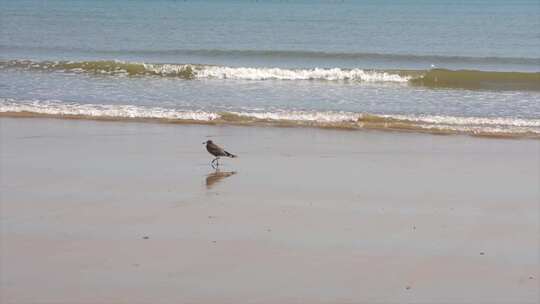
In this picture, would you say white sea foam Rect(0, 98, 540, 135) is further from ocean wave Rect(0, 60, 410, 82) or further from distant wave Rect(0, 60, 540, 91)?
ocean wave Rect(0, 60, 410, 82)

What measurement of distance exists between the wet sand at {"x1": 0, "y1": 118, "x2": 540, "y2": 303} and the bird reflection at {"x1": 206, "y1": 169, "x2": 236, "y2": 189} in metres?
0.02

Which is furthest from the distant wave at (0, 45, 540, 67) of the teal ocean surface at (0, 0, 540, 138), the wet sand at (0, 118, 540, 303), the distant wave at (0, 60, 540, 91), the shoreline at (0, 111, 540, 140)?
the wet sand at (0, 118, 540, 303)

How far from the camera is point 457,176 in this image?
11641 millimetres

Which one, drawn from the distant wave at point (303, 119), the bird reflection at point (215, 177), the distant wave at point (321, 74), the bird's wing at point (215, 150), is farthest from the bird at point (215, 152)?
the distant wave at point (321, 74)

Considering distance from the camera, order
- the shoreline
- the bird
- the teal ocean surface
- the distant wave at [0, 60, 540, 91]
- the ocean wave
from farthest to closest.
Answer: the ocean wave → the distant wave at [0, 60, 540, 91] → the teal ocean surface → the shoreline → the bird

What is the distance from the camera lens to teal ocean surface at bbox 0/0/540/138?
17.4 meters

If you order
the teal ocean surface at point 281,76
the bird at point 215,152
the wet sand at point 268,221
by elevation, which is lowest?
the wet sand at point 268,221

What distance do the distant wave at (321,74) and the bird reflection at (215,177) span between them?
1341cm

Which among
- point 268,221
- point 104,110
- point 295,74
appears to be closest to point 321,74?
point 295,74

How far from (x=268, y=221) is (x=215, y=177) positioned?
2.36m

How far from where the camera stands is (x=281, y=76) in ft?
84.1

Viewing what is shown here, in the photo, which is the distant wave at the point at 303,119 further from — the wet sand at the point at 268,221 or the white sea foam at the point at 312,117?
the wet sand at the point at 268,221

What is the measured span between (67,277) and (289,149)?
6219 mm

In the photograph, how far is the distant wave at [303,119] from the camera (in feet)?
52.7
